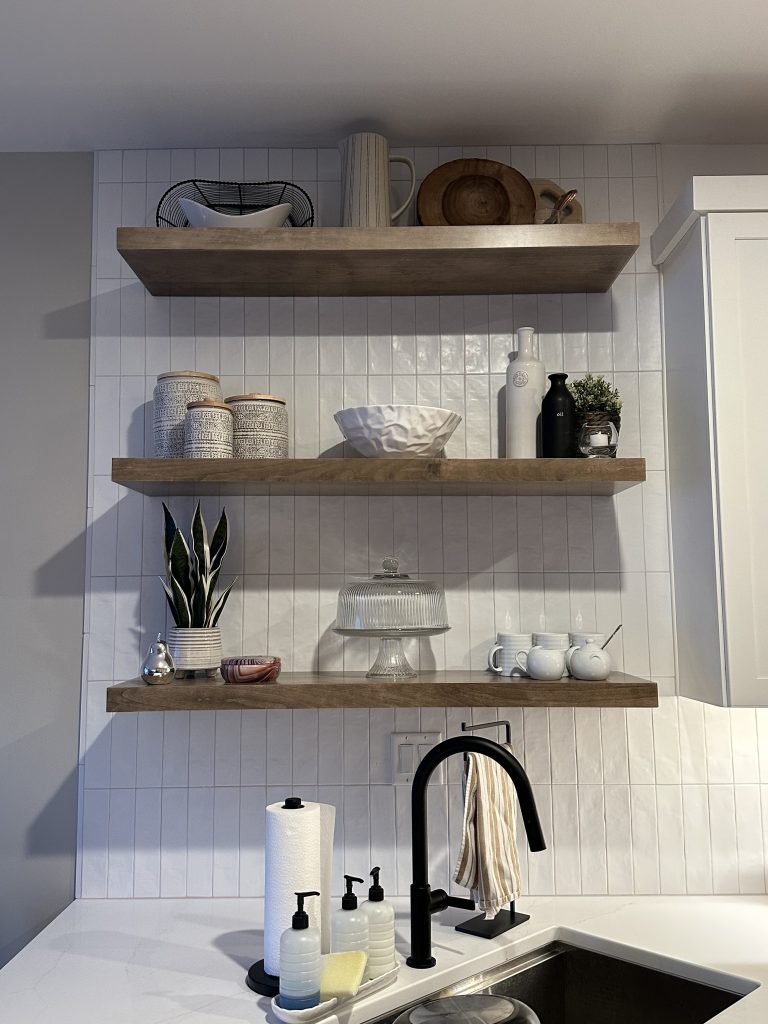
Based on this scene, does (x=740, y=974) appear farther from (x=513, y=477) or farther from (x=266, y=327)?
(x=266, y=327)

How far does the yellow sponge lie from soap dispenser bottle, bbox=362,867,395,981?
46mm

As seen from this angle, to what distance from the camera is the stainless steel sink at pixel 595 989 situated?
4.71 feet

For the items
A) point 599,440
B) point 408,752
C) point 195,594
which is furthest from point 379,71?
point 408,752

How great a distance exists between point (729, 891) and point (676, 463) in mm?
884

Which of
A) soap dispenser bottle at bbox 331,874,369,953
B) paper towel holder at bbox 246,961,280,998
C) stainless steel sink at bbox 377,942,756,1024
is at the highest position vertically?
soap dispenser bottle at bbox 331,874,369,953

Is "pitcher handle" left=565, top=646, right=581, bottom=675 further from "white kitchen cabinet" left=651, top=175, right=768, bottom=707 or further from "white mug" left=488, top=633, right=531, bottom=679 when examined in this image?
"white kitchen cabinet" left=651, top=175, right=768, bottom=707

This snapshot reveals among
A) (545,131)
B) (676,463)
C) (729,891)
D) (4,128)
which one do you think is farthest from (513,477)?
(4,128)

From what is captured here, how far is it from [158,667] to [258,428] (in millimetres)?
492

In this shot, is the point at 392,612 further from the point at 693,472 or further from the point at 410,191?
the point at 410,191

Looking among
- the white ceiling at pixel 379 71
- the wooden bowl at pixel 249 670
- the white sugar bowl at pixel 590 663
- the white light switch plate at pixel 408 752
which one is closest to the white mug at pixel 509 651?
the white sugar bowl at pixel 590 663

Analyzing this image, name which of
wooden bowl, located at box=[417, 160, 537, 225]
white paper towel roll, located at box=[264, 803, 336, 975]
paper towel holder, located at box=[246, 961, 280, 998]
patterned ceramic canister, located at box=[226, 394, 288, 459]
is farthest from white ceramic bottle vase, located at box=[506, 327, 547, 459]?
paper towel holder, located at box=[246, 961, 280, 998]

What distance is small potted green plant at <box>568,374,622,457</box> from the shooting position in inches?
68.7

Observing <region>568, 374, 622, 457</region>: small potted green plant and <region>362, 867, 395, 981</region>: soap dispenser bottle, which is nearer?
<region>362, 867, 395, 981</region>: soap dispenser bottle

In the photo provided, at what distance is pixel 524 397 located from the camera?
5.90 ft
